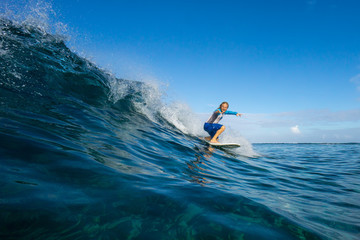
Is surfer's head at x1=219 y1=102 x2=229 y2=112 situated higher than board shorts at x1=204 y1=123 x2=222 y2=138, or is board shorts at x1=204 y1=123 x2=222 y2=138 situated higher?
surfer's head at x1=219 y1=102 x2=229 y2=112

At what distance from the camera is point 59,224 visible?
138cm

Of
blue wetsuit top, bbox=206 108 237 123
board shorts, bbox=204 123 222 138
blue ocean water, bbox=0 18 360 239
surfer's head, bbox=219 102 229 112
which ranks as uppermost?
surfer's head, bbox=219 102 229 112

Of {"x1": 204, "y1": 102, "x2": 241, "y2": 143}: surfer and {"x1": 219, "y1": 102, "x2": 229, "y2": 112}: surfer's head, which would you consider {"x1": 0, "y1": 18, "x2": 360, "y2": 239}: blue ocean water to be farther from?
{"x1": 219, "y1": 102, "x2": 229, "y2": 112}: surfer's head

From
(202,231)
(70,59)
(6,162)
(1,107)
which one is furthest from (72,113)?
(70,59)

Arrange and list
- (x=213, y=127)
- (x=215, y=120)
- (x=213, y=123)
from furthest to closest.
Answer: (x=215, y=120) < (x=213, y=123) < (x=213, y=127)

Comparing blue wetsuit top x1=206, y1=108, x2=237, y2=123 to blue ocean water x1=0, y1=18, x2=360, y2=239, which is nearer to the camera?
blue ocean water x1=0, y1=18, x2=360, y2=239

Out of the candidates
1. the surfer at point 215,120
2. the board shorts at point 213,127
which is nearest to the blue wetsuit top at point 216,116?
the surfer at point 215,120

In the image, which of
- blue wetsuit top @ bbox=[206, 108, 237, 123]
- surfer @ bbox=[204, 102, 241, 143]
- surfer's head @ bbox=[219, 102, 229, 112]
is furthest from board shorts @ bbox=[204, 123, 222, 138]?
surfer's head @ bbox=[219, 102, 229, 112]

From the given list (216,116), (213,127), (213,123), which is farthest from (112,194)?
(216,116)

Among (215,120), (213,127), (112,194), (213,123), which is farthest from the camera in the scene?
(215,120)

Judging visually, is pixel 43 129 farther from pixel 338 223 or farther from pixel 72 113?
pixel 338 223

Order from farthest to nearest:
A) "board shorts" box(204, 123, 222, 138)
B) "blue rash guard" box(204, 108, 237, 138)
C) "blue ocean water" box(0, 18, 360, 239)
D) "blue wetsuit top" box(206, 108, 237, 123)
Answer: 1. "blue wetsuit top" box(206, 108, 237, 123)
2. "blue rash guard" box(204, 108, 237, 138)
3. "board shorts" box(204, 123, 222, 138)
4. "blue ocean water" box(0, 18, 360, 239)

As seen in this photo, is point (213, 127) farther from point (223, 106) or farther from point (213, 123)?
point (223, 106)

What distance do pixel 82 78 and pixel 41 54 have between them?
1.66m
